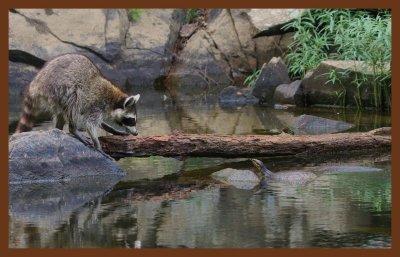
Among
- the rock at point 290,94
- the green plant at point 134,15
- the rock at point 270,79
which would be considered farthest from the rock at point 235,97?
the green plant at point 134,15

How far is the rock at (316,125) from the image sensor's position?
35.4 ft

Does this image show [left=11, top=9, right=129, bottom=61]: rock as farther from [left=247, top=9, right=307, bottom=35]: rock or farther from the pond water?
the pond water

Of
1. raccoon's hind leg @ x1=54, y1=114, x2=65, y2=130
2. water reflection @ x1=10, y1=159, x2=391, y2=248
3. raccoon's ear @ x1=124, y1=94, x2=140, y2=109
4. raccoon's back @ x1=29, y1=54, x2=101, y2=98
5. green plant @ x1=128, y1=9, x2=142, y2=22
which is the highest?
green plant @ x1=128, y1=9, x2=142, y2=22

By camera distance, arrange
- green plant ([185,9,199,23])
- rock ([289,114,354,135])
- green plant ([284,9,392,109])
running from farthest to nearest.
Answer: green plant ([185,9,199,23]) < green plant ([284,9,392,109]) < rock ([289,114,354,135])

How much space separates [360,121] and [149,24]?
6367 mm

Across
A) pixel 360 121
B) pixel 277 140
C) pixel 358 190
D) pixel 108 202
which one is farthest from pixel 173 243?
pixel 360 121

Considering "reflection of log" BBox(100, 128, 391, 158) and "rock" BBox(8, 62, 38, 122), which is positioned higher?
"rock" BBox(8, 62, 38, 122)

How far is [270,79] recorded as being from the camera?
14031 mm

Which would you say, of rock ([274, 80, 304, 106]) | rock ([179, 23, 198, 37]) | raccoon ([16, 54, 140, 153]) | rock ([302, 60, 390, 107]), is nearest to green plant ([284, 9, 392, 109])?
rock ([302, 60, 390, 107])

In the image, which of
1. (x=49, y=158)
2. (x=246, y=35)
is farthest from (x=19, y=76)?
(x=49, y=158)

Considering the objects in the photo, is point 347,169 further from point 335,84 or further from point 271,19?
point 271,19

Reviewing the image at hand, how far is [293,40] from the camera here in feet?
49.3

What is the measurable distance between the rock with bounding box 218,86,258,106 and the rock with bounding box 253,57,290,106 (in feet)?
0.58

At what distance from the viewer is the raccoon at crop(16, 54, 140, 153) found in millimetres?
8521
